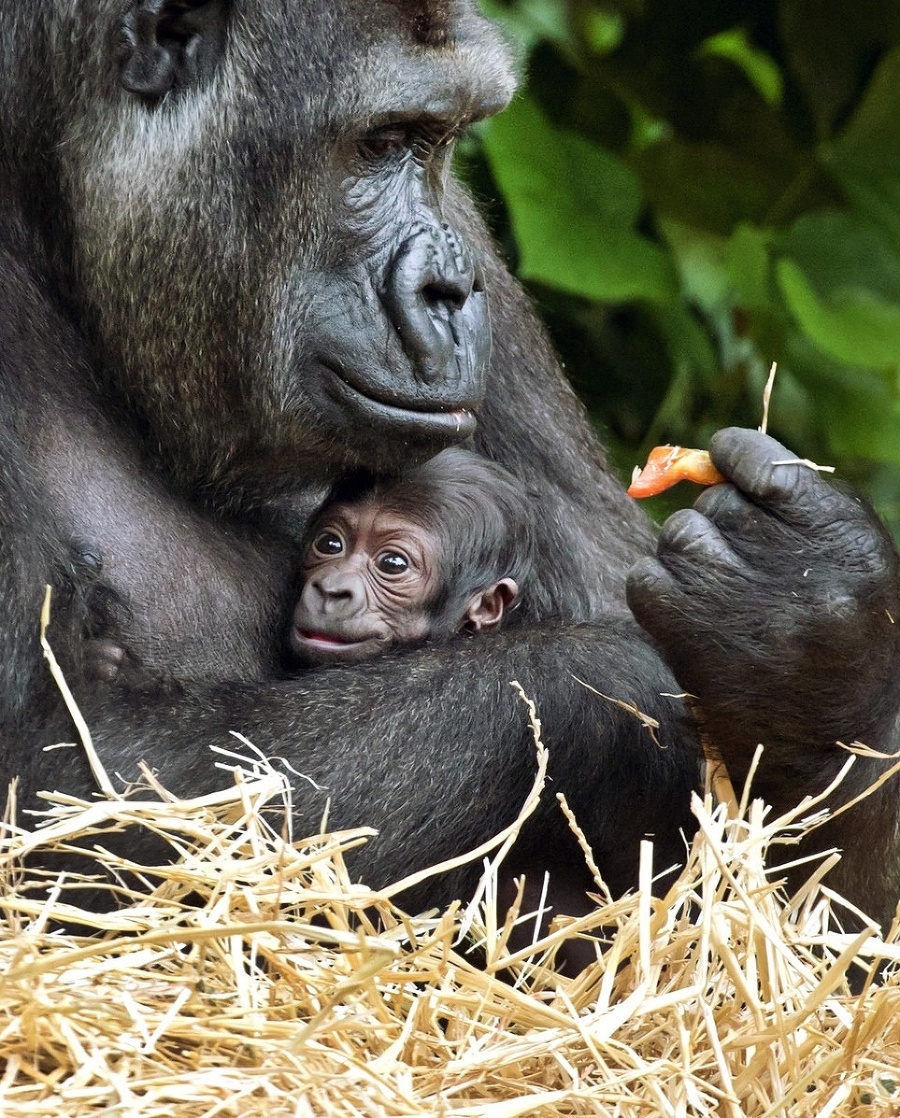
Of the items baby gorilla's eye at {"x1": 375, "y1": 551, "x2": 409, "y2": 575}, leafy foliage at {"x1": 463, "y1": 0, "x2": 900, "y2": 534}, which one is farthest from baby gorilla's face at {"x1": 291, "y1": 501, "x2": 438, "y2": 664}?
leafy foliage at {"x1": 463, "y1": 0, "x2": 900, "y2": 534}

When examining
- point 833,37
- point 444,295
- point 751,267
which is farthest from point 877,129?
point 444,295

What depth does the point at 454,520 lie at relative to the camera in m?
2.83

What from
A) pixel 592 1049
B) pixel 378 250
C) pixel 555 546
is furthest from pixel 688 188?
pixel 592 1049

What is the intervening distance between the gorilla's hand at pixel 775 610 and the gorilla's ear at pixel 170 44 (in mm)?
954

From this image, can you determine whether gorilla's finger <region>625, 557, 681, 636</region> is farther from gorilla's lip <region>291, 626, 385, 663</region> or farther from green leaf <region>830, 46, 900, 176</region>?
green leaf <region>830, 46, 900, 176</region>

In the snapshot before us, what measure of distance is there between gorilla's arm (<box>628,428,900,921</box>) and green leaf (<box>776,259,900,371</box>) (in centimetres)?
170

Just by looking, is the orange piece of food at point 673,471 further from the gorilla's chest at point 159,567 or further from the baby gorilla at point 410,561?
the gorilla's chest at point 159,567

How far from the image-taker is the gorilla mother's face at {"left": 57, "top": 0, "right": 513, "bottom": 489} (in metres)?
2.42

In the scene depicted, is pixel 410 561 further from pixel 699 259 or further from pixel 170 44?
pixel 699 259

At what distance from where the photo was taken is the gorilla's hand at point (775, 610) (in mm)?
2307

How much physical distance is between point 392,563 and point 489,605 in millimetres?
196

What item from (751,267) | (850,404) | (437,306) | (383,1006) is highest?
(437,306)

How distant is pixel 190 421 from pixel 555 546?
0.76m

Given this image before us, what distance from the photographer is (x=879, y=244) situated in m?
4.31
